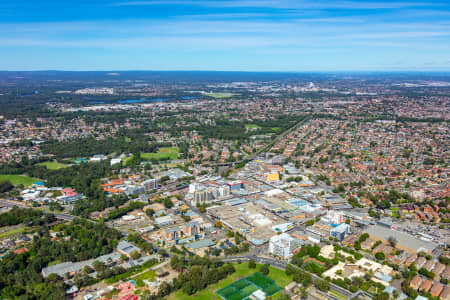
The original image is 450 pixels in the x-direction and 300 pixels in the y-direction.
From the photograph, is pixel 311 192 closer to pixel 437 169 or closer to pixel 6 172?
pixel 437 169

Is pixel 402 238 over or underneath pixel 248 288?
over

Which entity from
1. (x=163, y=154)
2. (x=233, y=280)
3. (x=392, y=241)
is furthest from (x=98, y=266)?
(x=163, y=154)

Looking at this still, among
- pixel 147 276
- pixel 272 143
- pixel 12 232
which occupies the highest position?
pixel 272 143

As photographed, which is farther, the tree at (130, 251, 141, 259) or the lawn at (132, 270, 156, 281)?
the tree at (130, 251, 141, 259)

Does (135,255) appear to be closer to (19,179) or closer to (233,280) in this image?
(233,280)

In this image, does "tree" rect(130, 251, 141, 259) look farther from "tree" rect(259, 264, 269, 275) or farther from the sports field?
"tree" rect(259, 264, 269, 275)

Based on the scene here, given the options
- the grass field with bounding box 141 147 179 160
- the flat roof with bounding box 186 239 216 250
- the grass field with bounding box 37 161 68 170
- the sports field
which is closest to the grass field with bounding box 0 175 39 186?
the grass field with bounding box 37 161 68 170
